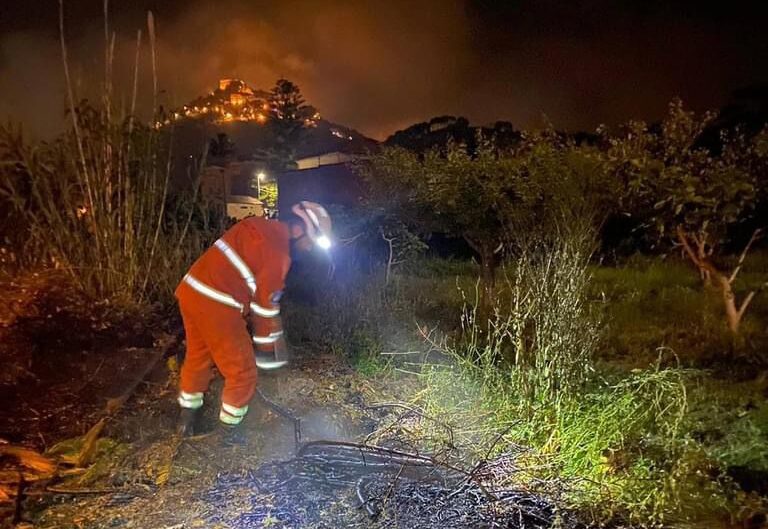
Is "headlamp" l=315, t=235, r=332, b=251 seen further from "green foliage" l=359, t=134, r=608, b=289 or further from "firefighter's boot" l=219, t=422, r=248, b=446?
"green foliage" l=359, t=134, r=608, b=289

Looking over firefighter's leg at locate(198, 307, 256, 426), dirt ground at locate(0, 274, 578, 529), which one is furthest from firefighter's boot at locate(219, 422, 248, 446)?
firefighter's leg at locate(198, 307, 256, 426)

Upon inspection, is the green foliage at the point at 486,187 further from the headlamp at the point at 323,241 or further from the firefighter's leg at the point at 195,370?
the firefighter's leg at the point at 195,370

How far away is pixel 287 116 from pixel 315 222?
28718mm

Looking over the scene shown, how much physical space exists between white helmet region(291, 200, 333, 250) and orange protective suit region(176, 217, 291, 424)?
124 millimetres

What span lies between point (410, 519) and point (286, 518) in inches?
22.3

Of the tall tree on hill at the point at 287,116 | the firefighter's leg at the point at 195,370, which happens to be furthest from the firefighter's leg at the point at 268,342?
the tall tree on hill at the point at 287,116

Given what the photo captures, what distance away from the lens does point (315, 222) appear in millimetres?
3785

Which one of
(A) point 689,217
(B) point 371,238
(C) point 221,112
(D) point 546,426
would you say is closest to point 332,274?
(B) point 371,238

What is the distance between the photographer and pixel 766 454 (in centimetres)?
379

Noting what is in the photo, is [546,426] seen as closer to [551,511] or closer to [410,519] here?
[551,511]

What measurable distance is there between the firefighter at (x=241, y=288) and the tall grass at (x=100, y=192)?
2.74 meters

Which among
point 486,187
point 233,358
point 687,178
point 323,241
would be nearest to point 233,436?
point 233,358

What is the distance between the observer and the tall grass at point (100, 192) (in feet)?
20.0

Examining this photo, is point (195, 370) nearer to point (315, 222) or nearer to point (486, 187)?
point (315, 222)
